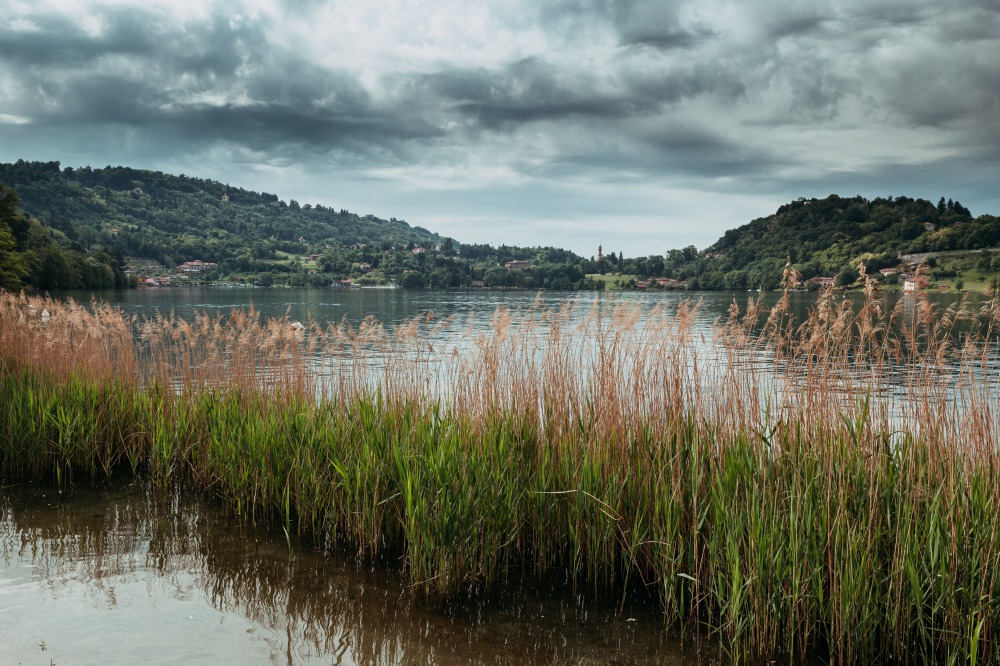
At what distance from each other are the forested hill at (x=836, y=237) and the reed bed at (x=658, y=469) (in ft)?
151

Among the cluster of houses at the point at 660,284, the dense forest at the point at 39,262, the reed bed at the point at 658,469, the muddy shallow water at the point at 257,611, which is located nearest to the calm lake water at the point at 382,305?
the dense forest at the point at 39,262

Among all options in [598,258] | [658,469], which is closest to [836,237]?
[658,469]

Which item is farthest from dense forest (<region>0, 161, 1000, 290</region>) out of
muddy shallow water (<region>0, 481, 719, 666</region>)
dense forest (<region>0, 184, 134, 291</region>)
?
muddy shallow water (<region>0, 481, 719, 666</region>)

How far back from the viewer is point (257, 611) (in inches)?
219

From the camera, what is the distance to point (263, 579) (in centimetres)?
617

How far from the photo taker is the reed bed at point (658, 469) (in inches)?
182

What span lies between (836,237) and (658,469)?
3153 inches

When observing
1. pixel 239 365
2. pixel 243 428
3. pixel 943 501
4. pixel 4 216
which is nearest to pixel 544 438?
pixel 943 501

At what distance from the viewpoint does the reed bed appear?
4629 mm

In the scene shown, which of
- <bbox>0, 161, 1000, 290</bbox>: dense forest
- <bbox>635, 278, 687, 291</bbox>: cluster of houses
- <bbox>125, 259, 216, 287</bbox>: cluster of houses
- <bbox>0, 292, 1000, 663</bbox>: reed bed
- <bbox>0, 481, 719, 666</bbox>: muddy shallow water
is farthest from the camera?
<bbox>125, 259, 216, 287</bbox>: cluster of houses

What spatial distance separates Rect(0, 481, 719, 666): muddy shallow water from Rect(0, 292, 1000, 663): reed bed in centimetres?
30

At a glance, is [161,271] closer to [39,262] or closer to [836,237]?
[39,262]

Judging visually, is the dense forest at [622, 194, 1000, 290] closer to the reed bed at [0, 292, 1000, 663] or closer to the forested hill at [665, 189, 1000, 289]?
the forested hill at [665, 189, 1000, 289]

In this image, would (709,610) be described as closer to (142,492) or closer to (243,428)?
(243,428)
